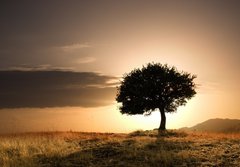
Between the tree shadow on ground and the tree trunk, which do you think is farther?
the tree trunk

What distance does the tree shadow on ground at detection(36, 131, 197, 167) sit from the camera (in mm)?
22438

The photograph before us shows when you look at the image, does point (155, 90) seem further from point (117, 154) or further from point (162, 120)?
point (117, 154)

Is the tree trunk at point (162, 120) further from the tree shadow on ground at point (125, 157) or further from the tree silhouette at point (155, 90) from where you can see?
the tree shadow on ground at point (125, 157)

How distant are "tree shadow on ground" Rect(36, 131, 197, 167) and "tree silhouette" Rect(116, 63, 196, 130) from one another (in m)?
33.5

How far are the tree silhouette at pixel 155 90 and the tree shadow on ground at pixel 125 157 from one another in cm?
3346

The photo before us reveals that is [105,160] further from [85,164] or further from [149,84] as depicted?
[149,84]

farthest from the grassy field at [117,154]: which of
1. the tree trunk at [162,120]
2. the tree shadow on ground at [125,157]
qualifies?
Result: the tree trunk at [162,120]

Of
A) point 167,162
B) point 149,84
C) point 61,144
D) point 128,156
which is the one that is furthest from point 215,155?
point 149,84

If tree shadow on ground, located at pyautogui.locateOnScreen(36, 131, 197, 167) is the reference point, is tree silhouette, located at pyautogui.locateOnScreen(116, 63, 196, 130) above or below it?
above

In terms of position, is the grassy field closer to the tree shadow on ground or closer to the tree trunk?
the tree shadow on ground

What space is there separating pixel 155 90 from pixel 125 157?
124 ft

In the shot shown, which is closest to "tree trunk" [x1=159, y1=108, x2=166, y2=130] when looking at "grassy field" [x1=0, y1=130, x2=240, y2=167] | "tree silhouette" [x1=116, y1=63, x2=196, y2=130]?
"tree silhouette" [x1=116, y1=63, x2=196, y2=130]

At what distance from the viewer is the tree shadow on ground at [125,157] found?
22.4m

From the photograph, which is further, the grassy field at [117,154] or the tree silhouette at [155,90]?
the tree silhouette at [155,90]
